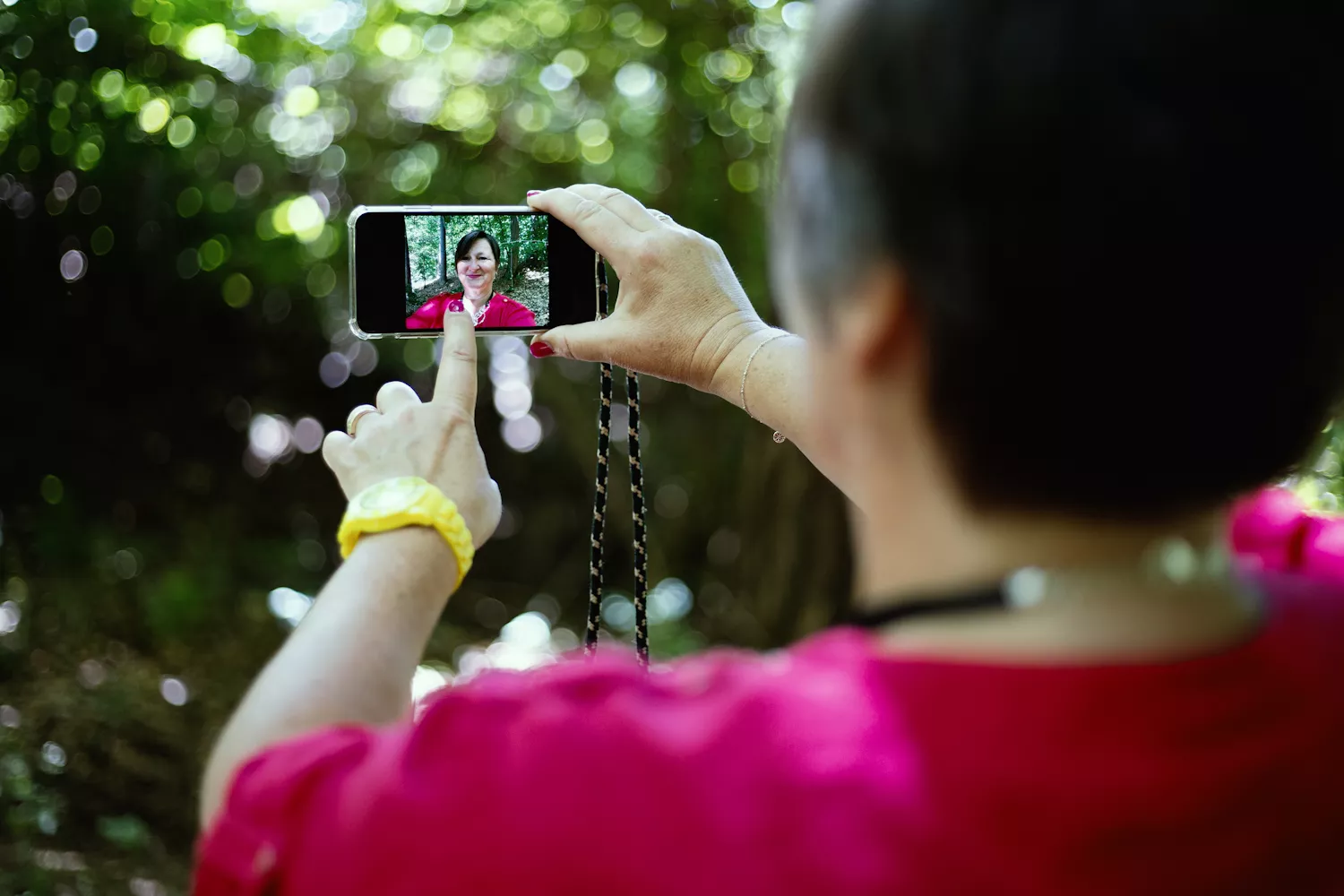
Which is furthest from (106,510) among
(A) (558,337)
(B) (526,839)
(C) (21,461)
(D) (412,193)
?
(B) (526,839)

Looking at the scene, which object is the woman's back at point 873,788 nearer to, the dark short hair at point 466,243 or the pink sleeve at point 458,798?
the pink sleeve at point 458,798

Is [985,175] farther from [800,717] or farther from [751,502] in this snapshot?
[751,502]

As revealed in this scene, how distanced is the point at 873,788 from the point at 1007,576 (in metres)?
0.13

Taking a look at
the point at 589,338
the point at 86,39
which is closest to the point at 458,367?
the point at 589,338

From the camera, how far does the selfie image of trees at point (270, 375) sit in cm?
275

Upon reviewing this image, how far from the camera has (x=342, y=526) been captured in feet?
2.69

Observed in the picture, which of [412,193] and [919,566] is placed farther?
[412,193]

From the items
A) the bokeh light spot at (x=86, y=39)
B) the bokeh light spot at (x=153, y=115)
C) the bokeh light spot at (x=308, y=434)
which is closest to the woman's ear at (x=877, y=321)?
the bokeh light spot at (x=86, y=39)

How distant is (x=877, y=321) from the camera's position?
618 mm

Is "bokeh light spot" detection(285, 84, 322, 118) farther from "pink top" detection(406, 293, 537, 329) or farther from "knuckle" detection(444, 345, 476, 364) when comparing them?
"knuckle" detection(444, 345, 476, 364)

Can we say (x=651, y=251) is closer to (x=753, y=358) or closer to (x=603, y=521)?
(x=753, y=358)

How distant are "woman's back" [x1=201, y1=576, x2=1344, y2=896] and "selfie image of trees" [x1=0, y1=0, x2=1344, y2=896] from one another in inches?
71.2

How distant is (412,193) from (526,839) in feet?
10.5

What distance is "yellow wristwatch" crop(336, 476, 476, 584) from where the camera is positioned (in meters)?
0.81
